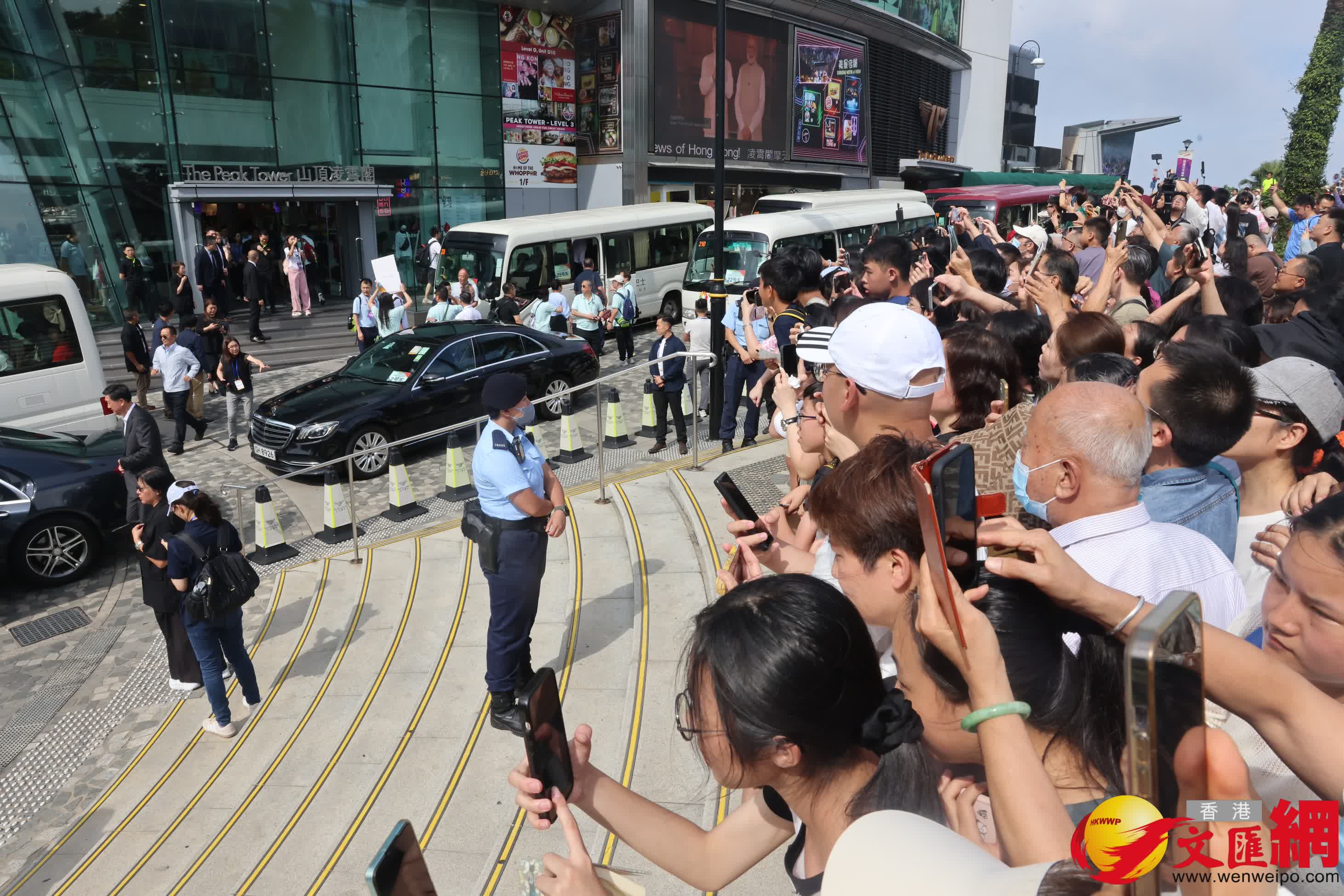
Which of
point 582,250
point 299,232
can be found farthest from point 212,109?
point 582,250

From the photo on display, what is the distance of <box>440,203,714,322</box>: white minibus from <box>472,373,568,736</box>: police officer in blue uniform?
35.8ft

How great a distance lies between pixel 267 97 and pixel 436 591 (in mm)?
19869

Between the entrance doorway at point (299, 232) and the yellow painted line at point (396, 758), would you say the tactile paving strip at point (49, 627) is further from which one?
the entrance doorway at point (299, 232)

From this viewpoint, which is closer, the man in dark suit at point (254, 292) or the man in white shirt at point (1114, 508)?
the man in white shirt at point (1114, 508)

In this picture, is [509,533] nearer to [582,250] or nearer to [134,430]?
[134,430]

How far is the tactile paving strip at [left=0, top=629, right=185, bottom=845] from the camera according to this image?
5.54 metres

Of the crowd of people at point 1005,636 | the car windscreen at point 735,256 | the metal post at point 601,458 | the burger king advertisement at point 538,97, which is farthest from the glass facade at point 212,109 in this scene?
the crowd of people at point 1005,636

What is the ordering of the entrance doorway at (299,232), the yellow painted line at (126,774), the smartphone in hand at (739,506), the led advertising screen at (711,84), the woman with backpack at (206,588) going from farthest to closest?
1. the led advertising screen at (711,84)
2. the entrance doorway at (299,232)
3. the woman with backpack at (206,588)
4. the yellow painted line at (126,774)
5. the smartphone in hand at (739,506)

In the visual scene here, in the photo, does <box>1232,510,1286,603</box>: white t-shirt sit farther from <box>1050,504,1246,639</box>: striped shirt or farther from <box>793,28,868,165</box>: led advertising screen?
<box>793,28,868,165</box>: led advertising screen

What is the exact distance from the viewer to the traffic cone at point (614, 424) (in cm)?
980

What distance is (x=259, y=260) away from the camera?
791 inches

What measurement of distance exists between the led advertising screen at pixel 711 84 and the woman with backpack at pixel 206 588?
25373 millimetres

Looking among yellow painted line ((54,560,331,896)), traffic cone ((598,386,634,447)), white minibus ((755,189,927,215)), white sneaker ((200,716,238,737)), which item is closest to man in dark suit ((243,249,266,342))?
traffic cone ((598,386,634,447))

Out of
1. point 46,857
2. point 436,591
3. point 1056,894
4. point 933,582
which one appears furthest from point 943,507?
point 436,591
